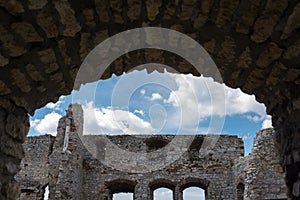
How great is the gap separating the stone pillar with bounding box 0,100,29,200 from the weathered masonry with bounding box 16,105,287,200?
23.5ft

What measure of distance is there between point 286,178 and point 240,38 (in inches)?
56.9

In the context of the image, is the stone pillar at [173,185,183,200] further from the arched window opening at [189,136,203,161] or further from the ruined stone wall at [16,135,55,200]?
the ruined stone wall at [16,135,55,200]

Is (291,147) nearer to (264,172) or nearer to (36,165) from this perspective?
(264,172)

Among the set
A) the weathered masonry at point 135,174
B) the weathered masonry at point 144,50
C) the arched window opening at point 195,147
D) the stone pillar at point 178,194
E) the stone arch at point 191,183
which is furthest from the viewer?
the arched window opening at point 195,147

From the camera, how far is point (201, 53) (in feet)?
9.72

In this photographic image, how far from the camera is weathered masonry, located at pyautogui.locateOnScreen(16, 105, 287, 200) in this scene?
10094 mm

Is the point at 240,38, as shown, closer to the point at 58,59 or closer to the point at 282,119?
the point at 282,119

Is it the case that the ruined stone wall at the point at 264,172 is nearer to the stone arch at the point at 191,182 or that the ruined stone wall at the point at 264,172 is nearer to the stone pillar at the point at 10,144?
the stone arch at the point at 191,182

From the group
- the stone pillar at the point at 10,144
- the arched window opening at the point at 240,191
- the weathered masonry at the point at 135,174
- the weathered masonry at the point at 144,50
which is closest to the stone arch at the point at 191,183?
the weathered masonry at the point at 135,174

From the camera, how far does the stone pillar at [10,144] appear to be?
2.71 meters

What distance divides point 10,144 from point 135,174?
31.1 ft

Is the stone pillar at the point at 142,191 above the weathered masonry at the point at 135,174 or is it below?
below

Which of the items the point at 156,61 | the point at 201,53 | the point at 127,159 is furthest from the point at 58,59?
the point at 127,159

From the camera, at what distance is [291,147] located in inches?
110
